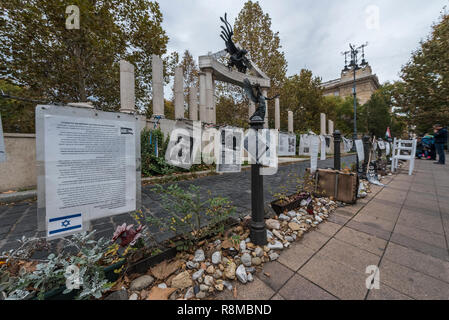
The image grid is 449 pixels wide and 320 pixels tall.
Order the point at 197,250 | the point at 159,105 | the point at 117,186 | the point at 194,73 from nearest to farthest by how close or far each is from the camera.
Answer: the point at 117,186 < the point at 197,250 < the point at 159,105 < the point at 194,73

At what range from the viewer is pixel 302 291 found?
1483mm

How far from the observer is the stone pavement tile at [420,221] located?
253 centimetres

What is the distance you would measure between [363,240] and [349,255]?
0.51 metres

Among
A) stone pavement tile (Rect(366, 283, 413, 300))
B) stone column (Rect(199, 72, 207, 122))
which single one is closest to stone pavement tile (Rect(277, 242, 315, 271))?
stone pavement tile (Rect(366, 283, 413, 300))

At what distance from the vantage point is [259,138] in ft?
7.42

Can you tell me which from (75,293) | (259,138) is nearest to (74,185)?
(75,293)

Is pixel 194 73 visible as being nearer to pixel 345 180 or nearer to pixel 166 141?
pixel 166 141

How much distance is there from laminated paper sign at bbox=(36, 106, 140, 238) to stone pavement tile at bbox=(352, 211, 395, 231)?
350cm

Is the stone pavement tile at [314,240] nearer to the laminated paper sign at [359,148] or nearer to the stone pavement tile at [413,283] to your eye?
the stone pavement tile at [413,283]

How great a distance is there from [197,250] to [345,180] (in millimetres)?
3346

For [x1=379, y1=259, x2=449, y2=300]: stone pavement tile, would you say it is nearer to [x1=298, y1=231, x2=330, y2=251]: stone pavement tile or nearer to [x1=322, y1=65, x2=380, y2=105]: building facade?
[x1=298, y1=231, x2=330, y2=251]: stone pavement tile

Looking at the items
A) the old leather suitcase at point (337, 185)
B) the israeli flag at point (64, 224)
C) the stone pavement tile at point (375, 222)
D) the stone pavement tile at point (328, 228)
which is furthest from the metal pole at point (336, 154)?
the israeli flag at point (64, 224)

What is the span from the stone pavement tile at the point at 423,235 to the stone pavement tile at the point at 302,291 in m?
Answer: 1.89

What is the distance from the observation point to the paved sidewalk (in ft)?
4.81
